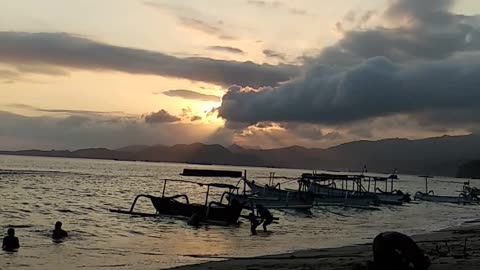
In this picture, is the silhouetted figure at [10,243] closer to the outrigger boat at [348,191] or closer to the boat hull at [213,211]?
the boat hull at [213,211]

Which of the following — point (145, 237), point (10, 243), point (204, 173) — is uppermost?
point (204, 173)

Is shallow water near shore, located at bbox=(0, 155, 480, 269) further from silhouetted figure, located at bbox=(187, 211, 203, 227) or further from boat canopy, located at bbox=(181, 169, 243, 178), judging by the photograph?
boat canopy, located at bbox=(181, 169, 243, 178)

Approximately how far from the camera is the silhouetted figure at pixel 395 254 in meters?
14.2

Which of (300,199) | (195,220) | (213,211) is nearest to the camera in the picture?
(195,220)

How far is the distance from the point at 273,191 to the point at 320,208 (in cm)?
507

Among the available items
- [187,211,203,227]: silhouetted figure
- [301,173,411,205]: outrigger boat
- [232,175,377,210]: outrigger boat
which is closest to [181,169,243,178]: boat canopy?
[187,211,203,227]: silhouetted figure

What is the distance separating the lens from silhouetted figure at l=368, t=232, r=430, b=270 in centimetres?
1417

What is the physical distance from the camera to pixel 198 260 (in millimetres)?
22844

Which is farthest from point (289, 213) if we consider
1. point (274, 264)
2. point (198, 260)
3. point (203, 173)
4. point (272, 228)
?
point (274, 264)

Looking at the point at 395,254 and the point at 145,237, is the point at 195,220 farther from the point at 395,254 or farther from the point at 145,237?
the point at 395,254

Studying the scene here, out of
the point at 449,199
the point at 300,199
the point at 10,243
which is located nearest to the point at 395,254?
the point at 10,243

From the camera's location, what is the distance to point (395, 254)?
46.5ft

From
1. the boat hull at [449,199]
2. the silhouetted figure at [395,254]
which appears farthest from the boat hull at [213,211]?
the boat hull at [449,199]

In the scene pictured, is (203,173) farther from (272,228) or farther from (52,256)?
(52,256)
